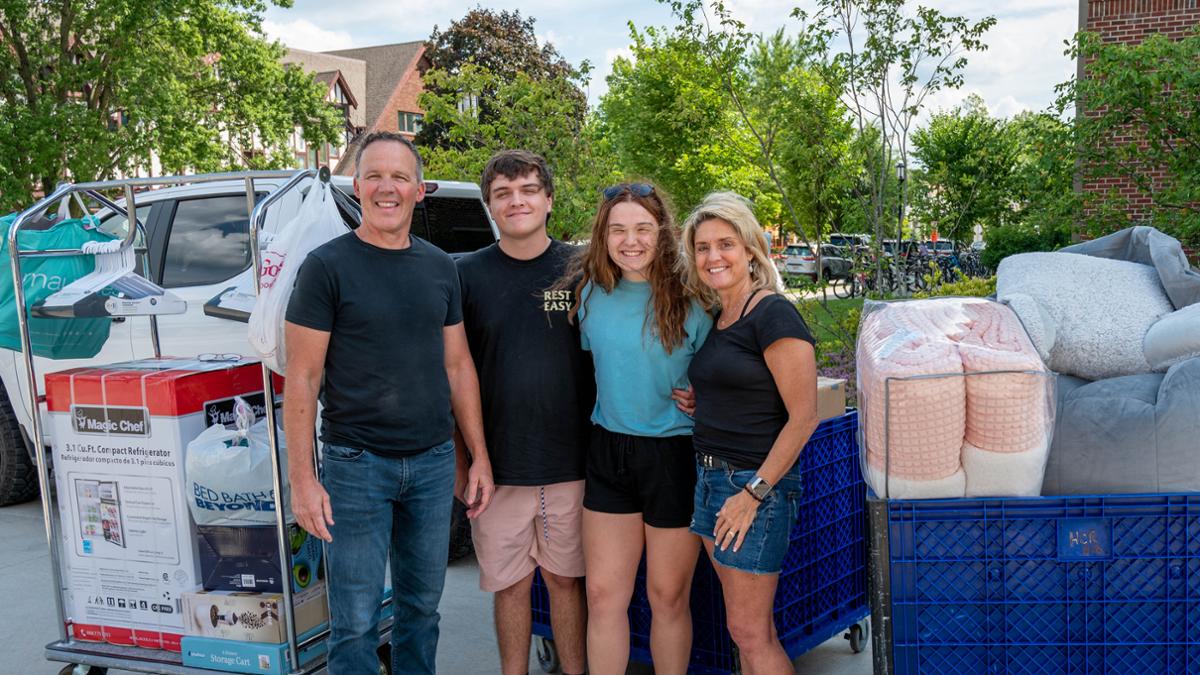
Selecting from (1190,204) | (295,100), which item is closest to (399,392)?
(1190,204)

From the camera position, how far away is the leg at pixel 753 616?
8.96 feet

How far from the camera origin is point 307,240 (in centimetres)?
315

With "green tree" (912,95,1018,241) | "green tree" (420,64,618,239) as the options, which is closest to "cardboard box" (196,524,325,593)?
"green tree" (912,95,1018,241)

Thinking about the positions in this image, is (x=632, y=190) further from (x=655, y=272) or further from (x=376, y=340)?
(x=376, y=340)

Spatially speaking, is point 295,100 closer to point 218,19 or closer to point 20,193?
point 218,19

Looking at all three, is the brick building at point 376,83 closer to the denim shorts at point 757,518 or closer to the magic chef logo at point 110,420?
the magic chef logo at point 110,420

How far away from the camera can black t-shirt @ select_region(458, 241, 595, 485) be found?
122 inches

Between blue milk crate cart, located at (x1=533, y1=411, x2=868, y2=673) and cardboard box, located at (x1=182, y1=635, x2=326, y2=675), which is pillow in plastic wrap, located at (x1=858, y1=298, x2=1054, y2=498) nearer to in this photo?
blue milk crate cart, located at (x1=533, y1=411, x2=868, y2=673)

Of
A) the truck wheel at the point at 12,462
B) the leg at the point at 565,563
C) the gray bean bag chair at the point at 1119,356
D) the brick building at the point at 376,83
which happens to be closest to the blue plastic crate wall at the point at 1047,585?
the gray bean bag chair at the point at 1119,356

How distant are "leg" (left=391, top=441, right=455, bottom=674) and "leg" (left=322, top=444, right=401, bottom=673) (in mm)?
86

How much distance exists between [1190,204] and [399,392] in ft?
30.0

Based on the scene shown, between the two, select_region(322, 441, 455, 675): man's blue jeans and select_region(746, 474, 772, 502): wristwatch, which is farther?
select_region(322, 441, 455, 675): man's blue jeans

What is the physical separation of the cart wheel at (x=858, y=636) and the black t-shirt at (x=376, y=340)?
6.62 ft

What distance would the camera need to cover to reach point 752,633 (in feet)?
9.08
